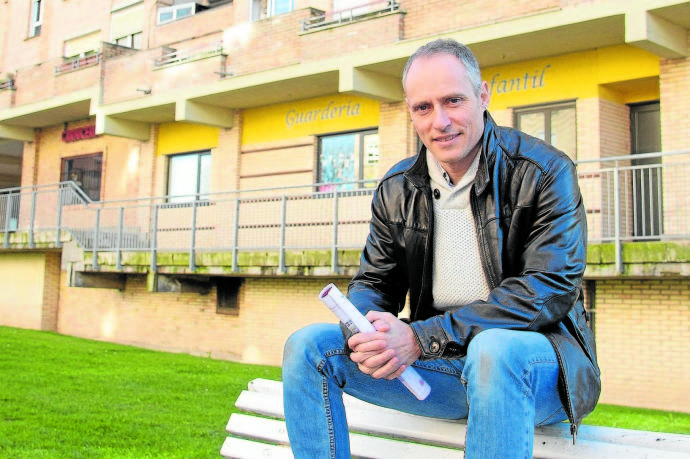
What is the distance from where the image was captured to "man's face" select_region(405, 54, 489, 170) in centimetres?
283

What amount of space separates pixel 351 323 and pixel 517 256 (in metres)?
0.64

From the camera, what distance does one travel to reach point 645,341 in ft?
40.0

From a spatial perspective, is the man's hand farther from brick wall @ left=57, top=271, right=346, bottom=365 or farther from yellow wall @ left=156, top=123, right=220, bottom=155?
yellow wall @ left=156, top=123, right=220, bottom=155

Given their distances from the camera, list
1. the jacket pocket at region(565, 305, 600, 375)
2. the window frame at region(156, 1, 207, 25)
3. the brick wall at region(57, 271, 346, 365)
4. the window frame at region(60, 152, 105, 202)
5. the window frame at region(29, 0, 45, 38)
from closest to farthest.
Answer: the jacket pocket at region(565, 305, 600, 375)
the brick wall at region(57, 271, 346, 365)
the window frame at region(156, 1, 207, 25)
the window frame at region(60, 152, 105, 202)
the window frame at region(29, 0, 45, 38)

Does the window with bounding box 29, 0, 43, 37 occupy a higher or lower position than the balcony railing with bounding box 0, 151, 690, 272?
higher

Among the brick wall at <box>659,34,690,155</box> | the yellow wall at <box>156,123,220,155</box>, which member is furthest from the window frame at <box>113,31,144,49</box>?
the brick wall at <box>659,34,690,155</box>

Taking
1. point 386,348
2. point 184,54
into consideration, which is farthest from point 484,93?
point 184,54

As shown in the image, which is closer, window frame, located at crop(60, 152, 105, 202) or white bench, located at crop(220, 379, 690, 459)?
white bench, located at crop(220, 379, 690, 459)

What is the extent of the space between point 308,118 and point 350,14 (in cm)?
275

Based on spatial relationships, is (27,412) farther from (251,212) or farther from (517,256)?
(251,212)

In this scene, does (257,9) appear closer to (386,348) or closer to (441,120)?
(441,120)

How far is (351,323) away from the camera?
2.70 metres

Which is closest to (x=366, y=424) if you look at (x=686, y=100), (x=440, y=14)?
(x=686, y=100)

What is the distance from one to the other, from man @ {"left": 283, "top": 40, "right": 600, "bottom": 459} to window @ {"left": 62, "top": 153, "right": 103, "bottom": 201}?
20.3m
